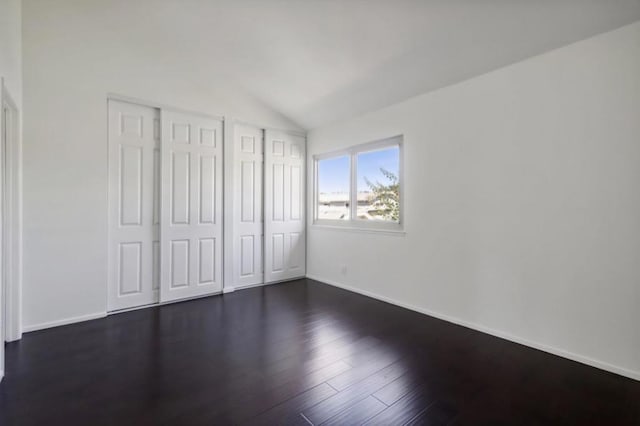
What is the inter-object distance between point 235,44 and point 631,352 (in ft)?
14.3

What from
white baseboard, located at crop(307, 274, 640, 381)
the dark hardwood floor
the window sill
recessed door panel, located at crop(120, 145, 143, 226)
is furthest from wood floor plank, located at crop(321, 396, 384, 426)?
recessed door panel, located at crop(120, 145, 143, 226)

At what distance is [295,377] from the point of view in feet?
6.84

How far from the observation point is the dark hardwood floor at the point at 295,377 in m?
1.71

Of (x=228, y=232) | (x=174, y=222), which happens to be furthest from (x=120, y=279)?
(x=228, y=232)

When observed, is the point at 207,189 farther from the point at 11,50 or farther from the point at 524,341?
the point at 524,341

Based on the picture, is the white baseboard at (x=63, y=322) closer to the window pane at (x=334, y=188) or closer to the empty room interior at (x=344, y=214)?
the empty room interior at (x=344, y=214)

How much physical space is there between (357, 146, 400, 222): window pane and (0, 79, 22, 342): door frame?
3.62m

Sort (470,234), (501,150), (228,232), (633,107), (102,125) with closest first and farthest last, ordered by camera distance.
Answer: (633,107), (501,150), (470,234), (102,125), (228,232)

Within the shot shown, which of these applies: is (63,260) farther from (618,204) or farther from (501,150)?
(618,204)

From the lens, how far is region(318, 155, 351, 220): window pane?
177 inches

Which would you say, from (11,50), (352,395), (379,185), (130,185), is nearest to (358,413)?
(352,395)

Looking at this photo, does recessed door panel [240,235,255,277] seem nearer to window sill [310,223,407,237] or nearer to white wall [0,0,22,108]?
window sill [310,223,407,237]

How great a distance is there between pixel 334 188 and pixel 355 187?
432 mm

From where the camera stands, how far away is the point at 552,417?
170 centimetres
